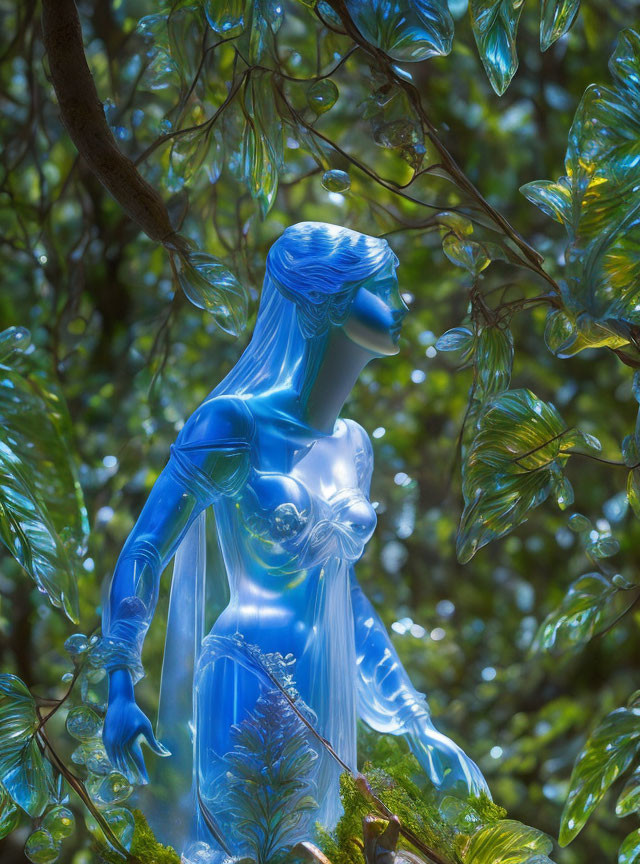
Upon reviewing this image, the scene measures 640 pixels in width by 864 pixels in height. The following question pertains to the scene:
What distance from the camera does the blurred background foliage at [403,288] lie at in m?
1.03

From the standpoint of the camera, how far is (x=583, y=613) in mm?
1048

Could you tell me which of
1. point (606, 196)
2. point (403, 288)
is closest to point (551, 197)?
point (606, 196)

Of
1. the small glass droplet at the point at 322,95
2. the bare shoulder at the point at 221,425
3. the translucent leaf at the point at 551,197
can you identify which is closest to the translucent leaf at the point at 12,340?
the bare shoulder at the point at 221,425

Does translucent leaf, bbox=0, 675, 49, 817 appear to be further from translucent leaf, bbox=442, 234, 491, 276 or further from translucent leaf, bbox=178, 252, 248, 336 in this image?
translucent leaf, bbox=442, 234, 491, 276

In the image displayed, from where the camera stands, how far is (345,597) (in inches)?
35.8

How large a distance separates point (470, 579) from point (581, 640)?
1.12 m

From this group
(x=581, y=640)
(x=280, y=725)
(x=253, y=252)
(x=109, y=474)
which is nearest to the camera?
(x=280, y=725)

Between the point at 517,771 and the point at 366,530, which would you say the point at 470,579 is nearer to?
the point at 517,771

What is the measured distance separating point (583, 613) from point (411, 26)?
57 centimetres

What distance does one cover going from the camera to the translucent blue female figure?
A: 2.69ft

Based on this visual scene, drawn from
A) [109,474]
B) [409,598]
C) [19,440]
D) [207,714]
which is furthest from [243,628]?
[409,598]

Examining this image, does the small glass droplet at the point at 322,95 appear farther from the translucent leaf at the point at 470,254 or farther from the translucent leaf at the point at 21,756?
the translucent leaf at the point at 21,756

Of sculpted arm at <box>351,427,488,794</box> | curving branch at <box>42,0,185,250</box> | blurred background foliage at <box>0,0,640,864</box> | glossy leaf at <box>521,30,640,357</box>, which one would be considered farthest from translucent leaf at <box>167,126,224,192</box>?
glossy leaf at <box>521,30,640,357</box>

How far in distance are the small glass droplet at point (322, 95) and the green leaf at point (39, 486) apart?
1.13 feet
